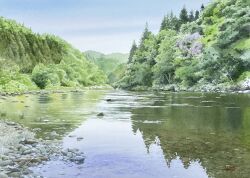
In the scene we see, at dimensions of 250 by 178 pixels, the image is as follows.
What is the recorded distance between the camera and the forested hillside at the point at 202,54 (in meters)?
93.4

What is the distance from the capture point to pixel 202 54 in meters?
107

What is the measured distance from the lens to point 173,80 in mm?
118875

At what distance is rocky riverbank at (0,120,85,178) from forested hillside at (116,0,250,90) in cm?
6581

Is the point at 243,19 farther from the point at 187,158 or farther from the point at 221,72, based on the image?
the point at 187,158

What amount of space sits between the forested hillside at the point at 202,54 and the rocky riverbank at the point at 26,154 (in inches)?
2591

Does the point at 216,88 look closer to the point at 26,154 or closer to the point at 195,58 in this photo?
the point at 195,58

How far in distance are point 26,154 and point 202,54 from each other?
3575 inches

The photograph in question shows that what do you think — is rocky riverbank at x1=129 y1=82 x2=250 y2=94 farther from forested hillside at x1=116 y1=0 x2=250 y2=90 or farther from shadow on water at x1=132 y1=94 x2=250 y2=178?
shadow on water at x1=132 y1=94 x2=250 y2=178

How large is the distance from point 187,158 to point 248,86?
6649cm

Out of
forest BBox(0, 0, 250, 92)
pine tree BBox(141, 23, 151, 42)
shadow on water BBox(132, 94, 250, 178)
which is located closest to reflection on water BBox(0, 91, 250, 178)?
shadow on water BBox(132, 94, 250, 178)

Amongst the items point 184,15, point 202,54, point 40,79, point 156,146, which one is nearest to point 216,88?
point 202,54

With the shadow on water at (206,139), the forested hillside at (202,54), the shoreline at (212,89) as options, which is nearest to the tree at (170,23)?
the forested hillside at (202,54)

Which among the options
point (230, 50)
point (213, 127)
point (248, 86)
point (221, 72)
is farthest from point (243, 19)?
point (213, 127)

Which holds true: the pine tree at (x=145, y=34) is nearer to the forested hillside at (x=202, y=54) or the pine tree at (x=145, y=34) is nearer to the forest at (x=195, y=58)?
the forest at (x=195, y=58)
